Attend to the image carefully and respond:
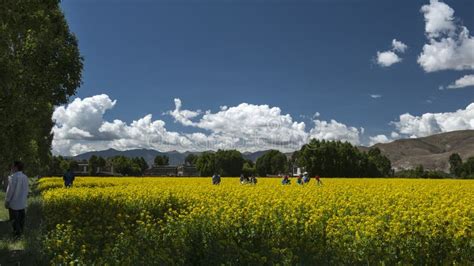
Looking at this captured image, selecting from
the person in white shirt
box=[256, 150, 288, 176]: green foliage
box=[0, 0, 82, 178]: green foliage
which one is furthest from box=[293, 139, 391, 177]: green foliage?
the person in white shirt

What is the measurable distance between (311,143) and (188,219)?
101205 mm

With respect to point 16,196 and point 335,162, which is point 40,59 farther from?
point 335,162

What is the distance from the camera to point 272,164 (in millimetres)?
180125

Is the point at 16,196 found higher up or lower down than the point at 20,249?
higher up

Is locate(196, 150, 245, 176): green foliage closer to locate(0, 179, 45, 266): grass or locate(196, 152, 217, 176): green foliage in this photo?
locate(196, 152, 217, 176): green foliage

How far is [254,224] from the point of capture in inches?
391

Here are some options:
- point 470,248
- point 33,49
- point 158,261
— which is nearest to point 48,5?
point 33,49

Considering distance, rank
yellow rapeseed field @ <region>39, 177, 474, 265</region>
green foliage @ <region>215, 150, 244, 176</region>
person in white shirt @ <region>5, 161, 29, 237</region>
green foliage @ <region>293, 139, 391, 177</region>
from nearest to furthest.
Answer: yellow rapeseed field @ <region>39, 177, 474, 265</region> → person in white shirt @ <region>5, 161, 29, 237</region> → green foliage @ <region>293, 139, 391, 177</region> → green foliage @ <region>215, 150, 244, 176</region>

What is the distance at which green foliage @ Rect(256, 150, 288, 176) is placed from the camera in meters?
176

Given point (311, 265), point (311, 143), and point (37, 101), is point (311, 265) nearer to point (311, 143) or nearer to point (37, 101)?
point (37, 101)

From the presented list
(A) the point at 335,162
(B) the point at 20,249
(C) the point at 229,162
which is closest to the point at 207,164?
(C) the point at 229,162

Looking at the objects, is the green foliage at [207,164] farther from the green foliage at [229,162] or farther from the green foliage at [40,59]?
the green foliage at [40,59]

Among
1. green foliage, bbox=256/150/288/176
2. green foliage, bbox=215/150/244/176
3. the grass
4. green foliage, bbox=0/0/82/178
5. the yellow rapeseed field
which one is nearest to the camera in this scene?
the yellow rapeseed field

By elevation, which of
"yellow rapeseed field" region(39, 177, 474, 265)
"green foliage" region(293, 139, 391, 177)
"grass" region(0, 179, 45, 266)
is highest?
"green foliage" region(293, 139, 391, 177)
